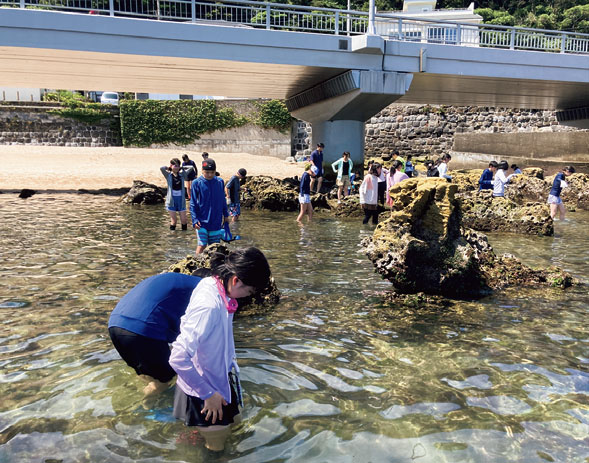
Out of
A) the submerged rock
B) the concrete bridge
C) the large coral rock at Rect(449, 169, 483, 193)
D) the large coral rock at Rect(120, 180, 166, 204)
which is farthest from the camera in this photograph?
the large coral rock at Rect(449, 169, 483, 193)

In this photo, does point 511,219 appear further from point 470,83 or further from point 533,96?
point 533,96

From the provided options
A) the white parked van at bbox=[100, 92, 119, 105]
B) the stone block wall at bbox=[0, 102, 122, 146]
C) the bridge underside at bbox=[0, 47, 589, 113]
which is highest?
the white parked van at bbox=[100, 92, 119, 105]

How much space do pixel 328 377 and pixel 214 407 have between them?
1.83m

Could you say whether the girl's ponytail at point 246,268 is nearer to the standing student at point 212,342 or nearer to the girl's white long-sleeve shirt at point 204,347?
the standing student at point 212,342

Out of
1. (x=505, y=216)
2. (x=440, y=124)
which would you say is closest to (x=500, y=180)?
(x=505, y=216)

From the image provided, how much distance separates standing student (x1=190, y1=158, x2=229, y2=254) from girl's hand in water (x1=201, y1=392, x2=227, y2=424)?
18.2 ft

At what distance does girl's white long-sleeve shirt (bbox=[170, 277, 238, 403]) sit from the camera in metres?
3.09

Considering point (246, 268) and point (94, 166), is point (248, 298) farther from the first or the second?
point (94, 166)

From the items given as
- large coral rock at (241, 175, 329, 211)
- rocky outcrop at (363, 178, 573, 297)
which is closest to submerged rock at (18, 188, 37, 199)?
large coral rock at (241, 175, 329, 211)

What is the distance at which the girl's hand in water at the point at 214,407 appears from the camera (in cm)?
318

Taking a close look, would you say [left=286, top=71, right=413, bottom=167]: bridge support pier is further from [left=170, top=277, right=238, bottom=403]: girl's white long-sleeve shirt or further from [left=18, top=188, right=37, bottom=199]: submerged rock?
[left=170, top=277, right=238, bottom=403]: girl's white long-sleeve shirt

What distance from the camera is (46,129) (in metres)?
34.8

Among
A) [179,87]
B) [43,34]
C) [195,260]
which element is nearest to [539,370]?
[195,260]

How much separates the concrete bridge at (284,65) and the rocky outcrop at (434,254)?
12.5 metres
